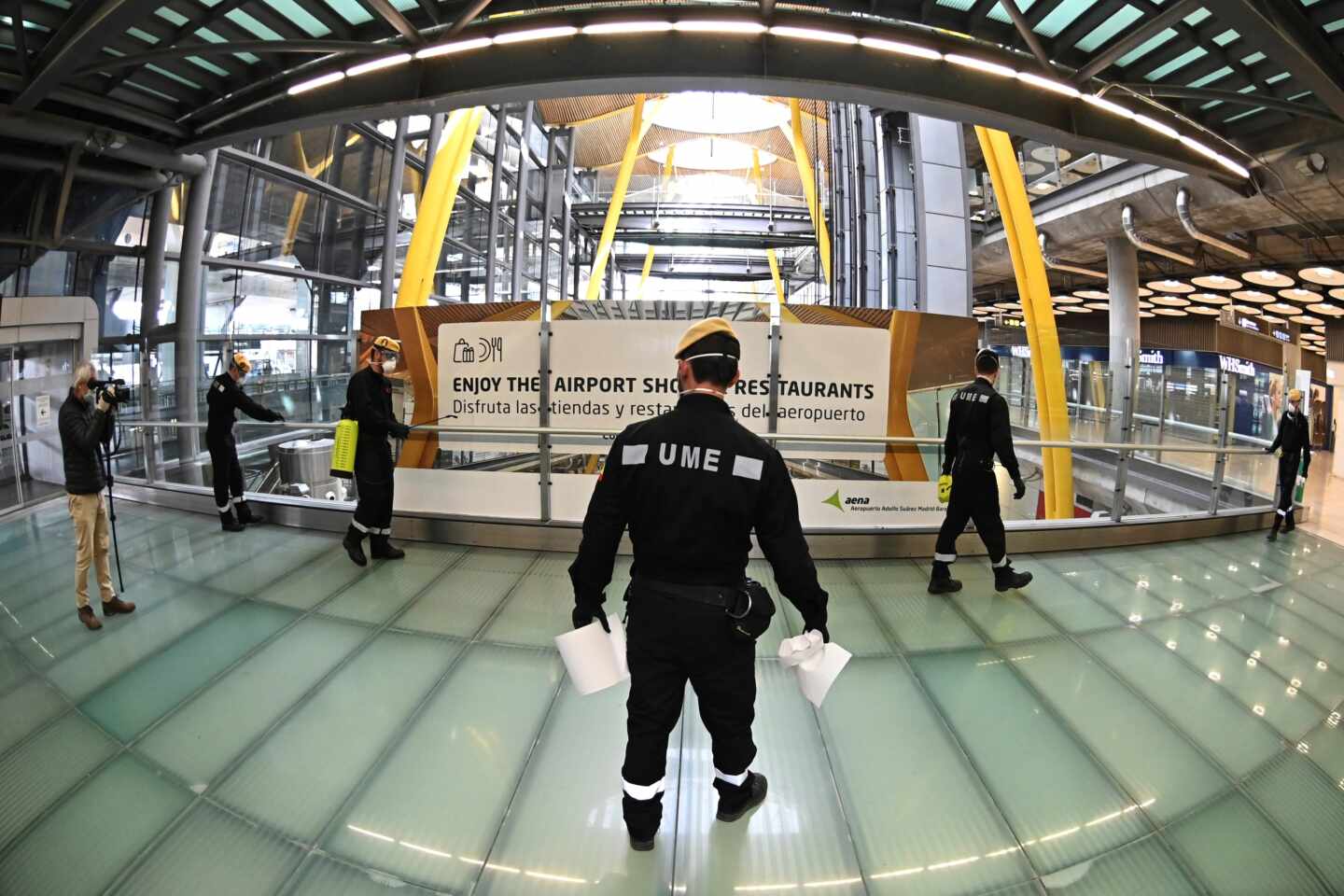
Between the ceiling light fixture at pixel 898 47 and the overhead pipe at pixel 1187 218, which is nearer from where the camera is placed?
the ceiling light fixture at pixel 898 47

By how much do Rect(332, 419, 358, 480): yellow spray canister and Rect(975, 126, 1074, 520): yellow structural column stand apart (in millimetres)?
10786

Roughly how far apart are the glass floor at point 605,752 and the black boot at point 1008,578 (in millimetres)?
122

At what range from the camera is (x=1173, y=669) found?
3.17m

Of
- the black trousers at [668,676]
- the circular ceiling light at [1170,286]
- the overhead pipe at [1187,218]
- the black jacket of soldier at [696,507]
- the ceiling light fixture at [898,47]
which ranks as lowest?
the black trousers at [668,676]

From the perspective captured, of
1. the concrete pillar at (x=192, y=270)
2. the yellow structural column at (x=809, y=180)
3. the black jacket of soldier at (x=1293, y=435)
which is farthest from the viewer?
the yellow structural column at (x=809, y=180)

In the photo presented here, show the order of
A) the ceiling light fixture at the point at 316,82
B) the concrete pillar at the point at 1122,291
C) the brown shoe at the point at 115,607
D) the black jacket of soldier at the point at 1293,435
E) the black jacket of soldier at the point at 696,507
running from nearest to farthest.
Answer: the black jacket of soldier at the point at 696,507 → the brown shoe at the point at 115,607 → the black jacket of soldier at the point at 1293,435 → the ceiling light fixture at the point at 316,82 → the concrete pillar at the point at 1122,291

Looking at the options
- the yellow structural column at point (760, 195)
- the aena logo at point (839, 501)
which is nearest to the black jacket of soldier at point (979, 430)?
the aena logo at point (839, 501)

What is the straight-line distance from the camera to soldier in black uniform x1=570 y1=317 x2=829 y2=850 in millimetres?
1837

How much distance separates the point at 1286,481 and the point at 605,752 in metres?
7.64

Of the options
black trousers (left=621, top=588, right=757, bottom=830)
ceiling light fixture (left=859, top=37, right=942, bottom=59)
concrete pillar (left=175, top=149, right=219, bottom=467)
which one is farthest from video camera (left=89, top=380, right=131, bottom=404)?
concrete pillar (left=175, top=149, right=219, bottom=467)

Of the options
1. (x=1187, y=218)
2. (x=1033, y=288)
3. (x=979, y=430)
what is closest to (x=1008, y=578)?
(x=979, y=430)

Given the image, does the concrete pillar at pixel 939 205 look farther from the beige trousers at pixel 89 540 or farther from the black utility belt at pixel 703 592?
the beige trousers at pixel 89 540

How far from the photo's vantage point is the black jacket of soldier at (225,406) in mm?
5004

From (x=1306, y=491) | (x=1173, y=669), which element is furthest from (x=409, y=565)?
(x=1306, y=491)
